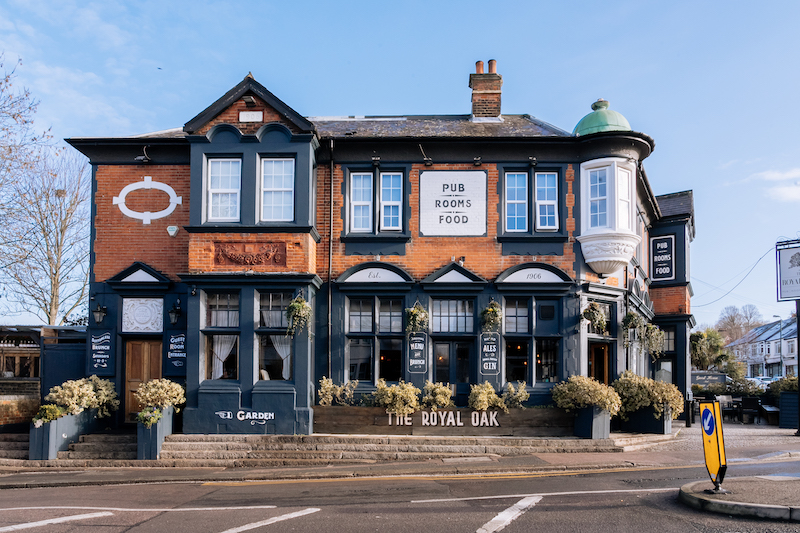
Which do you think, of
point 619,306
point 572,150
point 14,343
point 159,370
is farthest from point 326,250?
point 14,343

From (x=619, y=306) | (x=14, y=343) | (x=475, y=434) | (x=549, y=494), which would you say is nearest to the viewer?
(x=549, y=494)

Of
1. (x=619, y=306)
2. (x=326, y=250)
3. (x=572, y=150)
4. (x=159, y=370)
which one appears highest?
(x=572, y=150)

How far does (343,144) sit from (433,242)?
3323 millimetres

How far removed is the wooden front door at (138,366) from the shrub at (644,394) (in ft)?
37.9

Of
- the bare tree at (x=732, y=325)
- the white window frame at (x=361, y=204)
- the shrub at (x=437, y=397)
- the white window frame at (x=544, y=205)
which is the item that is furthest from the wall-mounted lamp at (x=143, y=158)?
the bare tree at (x=732, y=325)

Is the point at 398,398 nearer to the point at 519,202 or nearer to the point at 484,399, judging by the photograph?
the point at 484,399

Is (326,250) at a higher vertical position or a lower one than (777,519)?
higher

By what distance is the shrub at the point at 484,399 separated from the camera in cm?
1500

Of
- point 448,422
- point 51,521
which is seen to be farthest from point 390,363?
point 51,521

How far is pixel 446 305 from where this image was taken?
16156 mm

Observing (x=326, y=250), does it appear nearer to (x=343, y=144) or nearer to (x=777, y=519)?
(x=343, y=144)

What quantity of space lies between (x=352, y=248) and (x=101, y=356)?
675 cm

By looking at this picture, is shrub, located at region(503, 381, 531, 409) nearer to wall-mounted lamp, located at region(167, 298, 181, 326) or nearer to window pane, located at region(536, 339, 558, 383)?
window pane, located at region(536, 339, 558, 383)

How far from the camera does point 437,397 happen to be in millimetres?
15023
